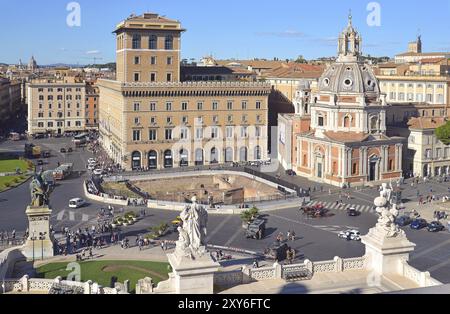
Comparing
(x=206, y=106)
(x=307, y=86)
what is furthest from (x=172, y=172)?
(x=307, y=86)

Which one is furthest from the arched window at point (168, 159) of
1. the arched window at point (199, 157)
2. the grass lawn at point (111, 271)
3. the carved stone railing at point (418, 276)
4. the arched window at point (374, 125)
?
the carved stone railing at point (418, 276)

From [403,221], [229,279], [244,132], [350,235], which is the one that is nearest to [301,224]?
[350,235]

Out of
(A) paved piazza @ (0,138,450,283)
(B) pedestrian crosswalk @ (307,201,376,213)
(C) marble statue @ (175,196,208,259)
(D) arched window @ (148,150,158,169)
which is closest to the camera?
(C) marble statue @ (175,196,208,259)

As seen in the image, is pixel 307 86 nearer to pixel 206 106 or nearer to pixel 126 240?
pixel 206 106

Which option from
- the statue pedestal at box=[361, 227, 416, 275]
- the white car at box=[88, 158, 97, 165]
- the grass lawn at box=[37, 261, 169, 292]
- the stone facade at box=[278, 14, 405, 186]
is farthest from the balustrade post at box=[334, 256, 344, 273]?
the white car at box=[88, 158, 97, 165]

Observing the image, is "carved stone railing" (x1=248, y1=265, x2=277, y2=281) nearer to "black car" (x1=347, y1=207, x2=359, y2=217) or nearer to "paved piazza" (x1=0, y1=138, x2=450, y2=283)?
"paved piazza" (x1=0, y1=138, x2=450, y2=283)

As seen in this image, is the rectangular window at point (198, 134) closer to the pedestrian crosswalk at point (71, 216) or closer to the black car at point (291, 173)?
the black car at point (291, 173)
